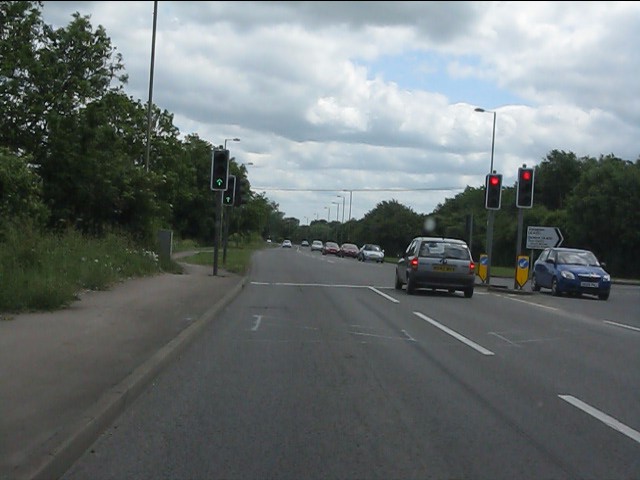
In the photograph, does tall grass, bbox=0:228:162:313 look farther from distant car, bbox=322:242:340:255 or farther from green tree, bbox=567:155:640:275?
distant car, bbox=322:242:340:255

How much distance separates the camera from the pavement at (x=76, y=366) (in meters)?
6.40

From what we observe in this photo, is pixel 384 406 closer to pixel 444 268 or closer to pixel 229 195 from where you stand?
pixel 444 268

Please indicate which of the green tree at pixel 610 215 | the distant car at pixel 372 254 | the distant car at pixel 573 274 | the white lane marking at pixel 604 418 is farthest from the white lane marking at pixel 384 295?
the distant car at pixel 372 254

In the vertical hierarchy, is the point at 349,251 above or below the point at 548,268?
below

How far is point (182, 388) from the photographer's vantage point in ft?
31.2

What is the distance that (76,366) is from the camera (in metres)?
9.59

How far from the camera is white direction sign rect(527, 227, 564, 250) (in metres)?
35.6

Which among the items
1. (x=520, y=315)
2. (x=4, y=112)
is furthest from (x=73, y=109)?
(x=520, y=315)

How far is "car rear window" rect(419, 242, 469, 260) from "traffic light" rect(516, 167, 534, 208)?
529cm

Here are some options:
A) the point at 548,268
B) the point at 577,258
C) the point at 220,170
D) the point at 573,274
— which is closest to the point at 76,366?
the point at 220,170

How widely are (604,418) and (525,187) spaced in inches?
858

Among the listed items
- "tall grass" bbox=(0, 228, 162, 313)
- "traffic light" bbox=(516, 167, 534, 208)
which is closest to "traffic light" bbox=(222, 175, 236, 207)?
"tall grass" bbox=(0, 228, 162, 313)

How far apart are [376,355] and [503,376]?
210cm

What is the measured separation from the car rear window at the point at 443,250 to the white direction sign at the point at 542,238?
11343mm
